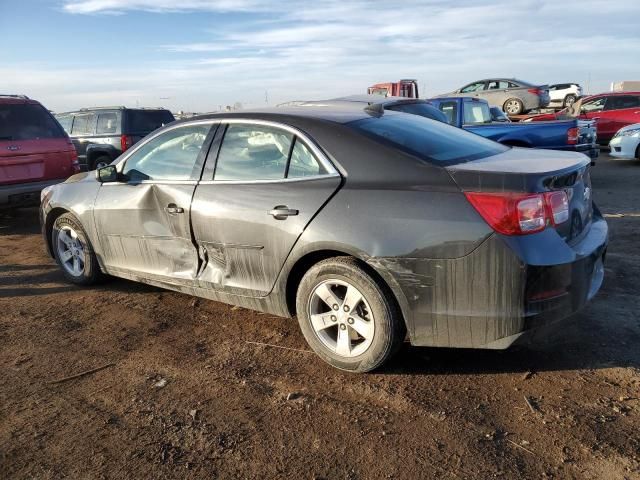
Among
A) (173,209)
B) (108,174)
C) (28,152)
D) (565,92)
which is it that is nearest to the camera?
(173,209)

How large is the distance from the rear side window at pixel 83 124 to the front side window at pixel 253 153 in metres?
10.5

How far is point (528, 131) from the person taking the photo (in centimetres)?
971

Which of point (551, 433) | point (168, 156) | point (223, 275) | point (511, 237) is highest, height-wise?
point (168, 156)

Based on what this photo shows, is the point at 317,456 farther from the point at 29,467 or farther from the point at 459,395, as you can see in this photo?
the point at 29,467

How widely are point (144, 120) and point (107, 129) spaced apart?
0.87 metres

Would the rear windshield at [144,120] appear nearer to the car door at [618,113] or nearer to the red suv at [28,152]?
the red suv at [28,152]

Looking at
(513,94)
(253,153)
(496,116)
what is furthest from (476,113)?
(513,94)

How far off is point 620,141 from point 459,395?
12292 mm

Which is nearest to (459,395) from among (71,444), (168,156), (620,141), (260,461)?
(260,461)

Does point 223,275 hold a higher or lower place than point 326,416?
higher

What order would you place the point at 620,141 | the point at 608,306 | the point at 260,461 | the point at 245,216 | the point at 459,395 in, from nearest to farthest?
1. the point at 260,461
2. the point at 459,395
3. the point at 245,216
4. the point at 608,306
5. the point at 620,141

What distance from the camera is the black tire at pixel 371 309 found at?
315 centimetres

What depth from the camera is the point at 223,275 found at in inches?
154

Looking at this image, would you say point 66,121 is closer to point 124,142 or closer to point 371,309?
point 124,142
